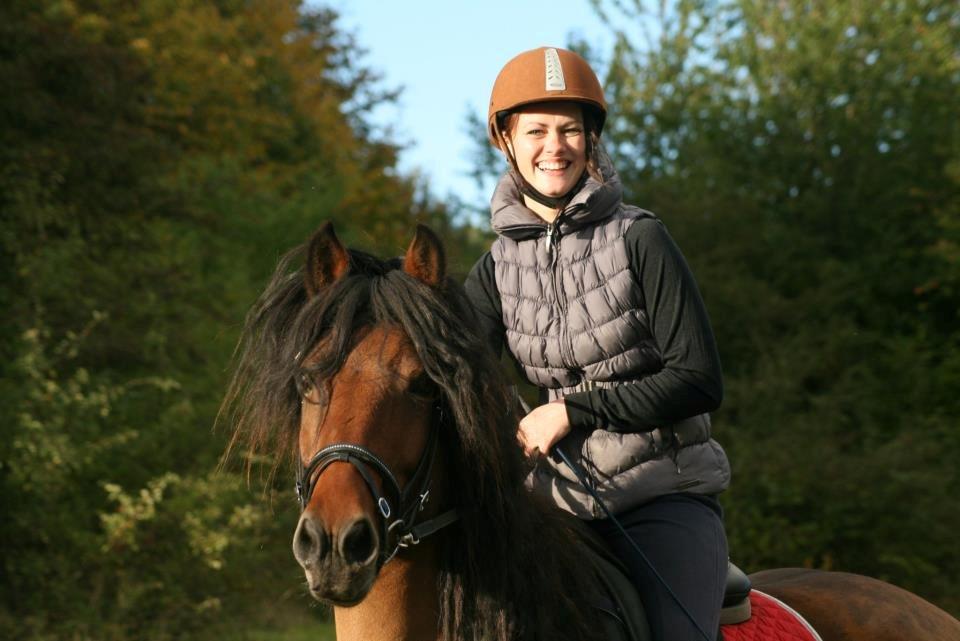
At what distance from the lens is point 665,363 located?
3672 millimetres

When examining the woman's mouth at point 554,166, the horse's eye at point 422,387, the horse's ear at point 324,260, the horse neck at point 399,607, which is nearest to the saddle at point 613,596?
the horse neck at point 399,607

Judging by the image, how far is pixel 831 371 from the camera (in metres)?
18.4

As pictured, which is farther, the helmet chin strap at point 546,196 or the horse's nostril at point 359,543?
the helmet chin strap at point 546,196

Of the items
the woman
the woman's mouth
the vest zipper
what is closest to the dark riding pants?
the woman

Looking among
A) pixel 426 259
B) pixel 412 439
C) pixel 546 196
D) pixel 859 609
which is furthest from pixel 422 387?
pixel 859 609

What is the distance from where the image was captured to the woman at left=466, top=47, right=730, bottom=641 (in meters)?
3.62

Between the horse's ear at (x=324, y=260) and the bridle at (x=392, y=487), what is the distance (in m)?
0.49

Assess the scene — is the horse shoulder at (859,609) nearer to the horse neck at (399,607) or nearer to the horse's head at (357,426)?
the horse neck at (399,607)

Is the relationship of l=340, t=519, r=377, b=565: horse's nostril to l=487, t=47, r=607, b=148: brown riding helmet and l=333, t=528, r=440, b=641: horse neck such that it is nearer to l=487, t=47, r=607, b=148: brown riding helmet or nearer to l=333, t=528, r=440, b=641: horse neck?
l=333, t=528, r=440, b=641: horse neck

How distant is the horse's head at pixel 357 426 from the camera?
2863 millimetres

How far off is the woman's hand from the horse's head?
548 mm

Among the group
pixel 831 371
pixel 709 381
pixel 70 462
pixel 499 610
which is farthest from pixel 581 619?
pixel 831 371

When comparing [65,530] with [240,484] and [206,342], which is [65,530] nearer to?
[240,484]

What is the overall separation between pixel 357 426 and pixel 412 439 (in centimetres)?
18
